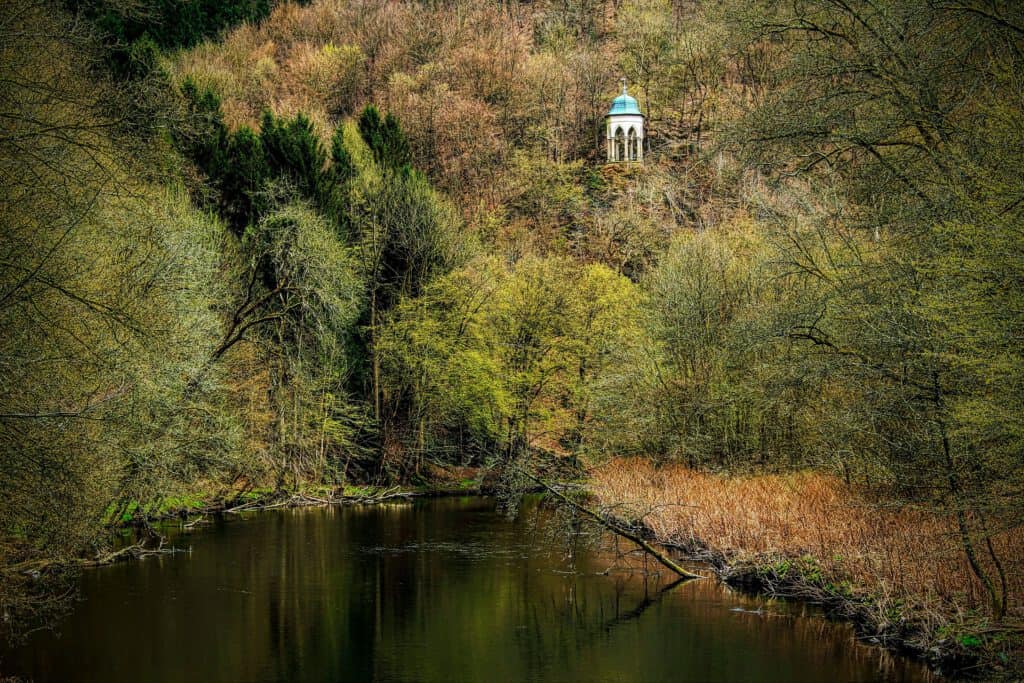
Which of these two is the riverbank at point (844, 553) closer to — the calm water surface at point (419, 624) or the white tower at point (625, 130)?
the calm water surface at point (419, 624)

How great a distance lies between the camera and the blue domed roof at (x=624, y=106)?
5550 cm

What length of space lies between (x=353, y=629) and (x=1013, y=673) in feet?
30.0

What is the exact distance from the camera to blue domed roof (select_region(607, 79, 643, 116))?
55.5 m

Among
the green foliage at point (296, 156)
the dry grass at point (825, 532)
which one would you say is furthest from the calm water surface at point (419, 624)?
the green foliage at point (296, 156)

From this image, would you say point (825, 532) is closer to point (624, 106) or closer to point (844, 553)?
point (844, 553)

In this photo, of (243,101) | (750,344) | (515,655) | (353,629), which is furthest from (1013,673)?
(243,101)

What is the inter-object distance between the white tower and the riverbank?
3514cm

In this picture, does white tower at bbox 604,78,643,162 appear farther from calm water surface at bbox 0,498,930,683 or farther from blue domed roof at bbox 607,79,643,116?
calm water surface at bbox 0,498,930,683

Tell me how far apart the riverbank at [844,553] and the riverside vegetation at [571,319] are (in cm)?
7

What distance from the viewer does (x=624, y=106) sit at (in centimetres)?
5581

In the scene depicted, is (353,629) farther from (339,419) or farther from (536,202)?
(536,202)

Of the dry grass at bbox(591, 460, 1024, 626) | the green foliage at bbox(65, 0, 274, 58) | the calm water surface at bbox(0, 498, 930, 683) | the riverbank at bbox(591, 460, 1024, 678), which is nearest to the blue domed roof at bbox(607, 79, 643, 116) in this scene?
the green foliage at bbox(65, 0, 274, 58)

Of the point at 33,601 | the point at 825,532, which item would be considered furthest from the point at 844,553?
the point at 33,601

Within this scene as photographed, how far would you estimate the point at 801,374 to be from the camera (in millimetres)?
17078
